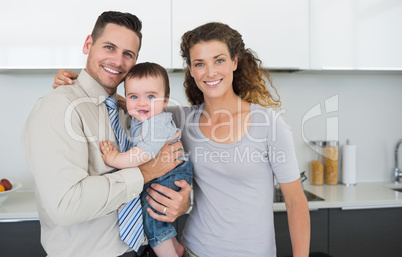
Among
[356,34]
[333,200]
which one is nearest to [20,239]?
[333,200]

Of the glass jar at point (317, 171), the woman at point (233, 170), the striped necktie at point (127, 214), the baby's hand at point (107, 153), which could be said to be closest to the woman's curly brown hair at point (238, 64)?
the woman at point (233, 170)

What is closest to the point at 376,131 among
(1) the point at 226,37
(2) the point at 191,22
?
(2) the point at 191,22

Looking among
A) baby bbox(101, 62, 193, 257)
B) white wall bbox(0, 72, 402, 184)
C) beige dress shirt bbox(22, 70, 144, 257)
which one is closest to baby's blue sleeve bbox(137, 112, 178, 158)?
baby bbox(101, 62, 193, 257)

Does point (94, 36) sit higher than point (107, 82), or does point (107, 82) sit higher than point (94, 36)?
point (94, 36)

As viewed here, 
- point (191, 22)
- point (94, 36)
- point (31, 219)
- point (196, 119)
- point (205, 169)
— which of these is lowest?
point (31, 219)

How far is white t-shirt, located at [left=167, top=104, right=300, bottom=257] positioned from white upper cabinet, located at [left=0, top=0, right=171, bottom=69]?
1078mm

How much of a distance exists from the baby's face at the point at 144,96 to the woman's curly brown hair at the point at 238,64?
20cm

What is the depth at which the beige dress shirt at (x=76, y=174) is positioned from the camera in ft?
3.46

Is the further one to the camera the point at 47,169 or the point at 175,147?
the point at 175,147

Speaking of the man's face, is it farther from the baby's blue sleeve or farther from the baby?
the baby's blue sleeve

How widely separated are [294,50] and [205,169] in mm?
1152

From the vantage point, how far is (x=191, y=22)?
209 cm

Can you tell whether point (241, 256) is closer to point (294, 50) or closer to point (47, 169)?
point (47, 169)

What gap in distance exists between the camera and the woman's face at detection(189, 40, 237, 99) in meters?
1.37
